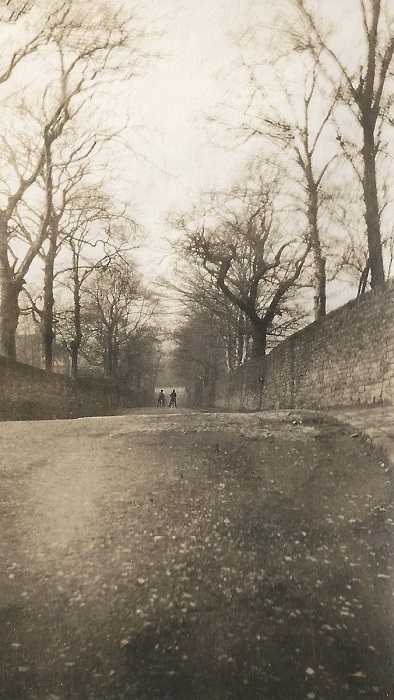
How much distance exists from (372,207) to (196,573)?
35.2 ft

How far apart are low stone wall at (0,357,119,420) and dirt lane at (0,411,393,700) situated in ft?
19.9

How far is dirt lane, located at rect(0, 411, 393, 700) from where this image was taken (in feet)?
8.79

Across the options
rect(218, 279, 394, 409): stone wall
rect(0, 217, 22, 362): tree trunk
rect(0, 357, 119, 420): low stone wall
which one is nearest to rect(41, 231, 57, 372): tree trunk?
rect(0, 357, 119, 420): low stone wall

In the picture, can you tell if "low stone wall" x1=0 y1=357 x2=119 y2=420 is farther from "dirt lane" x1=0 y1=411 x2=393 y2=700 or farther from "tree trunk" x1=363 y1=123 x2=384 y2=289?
"tree trunk" x1=363 y1=123 x2=384 y2=289

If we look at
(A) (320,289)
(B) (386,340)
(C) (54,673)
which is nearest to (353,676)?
(C) (54,673)

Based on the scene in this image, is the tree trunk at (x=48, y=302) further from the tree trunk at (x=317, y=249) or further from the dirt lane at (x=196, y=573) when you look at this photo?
the dirt lane at (x=196, y=573)

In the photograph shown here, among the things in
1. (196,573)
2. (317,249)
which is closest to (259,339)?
(317,249)

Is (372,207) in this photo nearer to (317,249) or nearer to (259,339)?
(317,249)

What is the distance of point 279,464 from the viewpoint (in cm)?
630

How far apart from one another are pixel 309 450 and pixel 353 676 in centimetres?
422

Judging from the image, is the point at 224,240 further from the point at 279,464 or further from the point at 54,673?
the point at 54,673

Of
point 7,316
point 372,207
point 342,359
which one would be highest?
point 372,207

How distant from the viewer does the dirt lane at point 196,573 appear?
268 centimetres

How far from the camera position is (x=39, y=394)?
15.0 metres
